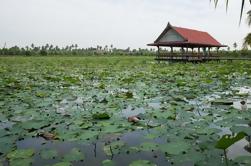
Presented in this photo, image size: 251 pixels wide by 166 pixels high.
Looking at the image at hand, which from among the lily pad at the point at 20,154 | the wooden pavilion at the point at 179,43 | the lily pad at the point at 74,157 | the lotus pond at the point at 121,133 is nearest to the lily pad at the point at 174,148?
the lotus pond at the point at 121,133

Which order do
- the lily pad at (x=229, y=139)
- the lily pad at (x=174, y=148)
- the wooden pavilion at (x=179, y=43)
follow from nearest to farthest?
1. the lily pad at (x=229, y=139)
2. the lily pad at (x=174, y=148)
3. the wooden pavilion at (x=179, y=43)

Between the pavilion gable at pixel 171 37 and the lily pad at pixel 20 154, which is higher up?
the pavilion gable at pixel 171 37

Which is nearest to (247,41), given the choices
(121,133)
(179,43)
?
(179,43)

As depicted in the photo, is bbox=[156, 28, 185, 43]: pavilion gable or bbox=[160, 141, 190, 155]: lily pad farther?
bbox=[156, 28, 185, 43]: pavilion gable

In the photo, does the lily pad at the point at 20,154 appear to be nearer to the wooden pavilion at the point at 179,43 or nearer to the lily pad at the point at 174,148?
the lily pad at the point at 174,148

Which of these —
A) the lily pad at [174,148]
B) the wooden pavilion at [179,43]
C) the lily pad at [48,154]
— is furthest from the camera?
the wooden pavilion at [179,43]

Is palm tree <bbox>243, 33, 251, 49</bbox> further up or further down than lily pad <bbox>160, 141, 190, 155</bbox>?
further up

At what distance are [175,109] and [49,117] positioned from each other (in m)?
2.02

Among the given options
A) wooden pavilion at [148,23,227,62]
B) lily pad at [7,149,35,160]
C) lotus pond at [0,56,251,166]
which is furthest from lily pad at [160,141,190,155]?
wooden pavilion at [148,23,227,62]

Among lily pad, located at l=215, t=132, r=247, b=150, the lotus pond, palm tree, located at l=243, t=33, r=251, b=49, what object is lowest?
the lotus pond

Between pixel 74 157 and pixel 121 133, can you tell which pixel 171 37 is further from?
pixel 74 157

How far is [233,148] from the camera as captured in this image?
10.2ft

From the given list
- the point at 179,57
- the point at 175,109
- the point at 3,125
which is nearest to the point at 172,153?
the point at 175,109

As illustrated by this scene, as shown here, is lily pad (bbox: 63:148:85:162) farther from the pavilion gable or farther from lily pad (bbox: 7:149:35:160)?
the pavilion gable
